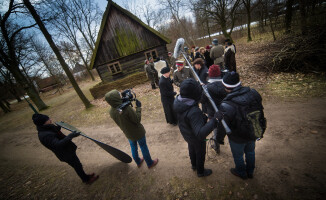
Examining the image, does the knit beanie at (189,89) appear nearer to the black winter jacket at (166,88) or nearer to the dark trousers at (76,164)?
the black winter jacket at (166,88)

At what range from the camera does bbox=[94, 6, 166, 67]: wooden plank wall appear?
42.7ft

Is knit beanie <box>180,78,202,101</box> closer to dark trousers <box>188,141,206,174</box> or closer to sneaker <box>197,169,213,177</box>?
dark trousers <box>188,141,206,174</box>

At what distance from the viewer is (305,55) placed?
18.8ft

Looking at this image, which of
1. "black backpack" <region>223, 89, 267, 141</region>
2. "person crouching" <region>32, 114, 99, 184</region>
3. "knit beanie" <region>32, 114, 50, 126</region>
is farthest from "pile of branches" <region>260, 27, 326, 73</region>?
"knit beanie" <region>32, 114, 50, 126</region>

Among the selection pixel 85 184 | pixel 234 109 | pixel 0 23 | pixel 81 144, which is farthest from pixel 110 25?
pixel 234 109

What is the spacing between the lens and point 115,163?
4074mm

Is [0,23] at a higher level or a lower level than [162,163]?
higher

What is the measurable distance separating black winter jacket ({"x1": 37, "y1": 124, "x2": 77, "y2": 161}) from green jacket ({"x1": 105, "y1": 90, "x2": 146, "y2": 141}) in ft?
3.72

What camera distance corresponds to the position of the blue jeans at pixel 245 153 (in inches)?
90.7

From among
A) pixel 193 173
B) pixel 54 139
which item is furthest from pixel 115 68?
pixel 193 173

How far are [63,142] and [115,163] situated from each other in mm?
1768

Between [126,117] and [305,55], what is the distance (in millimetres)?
7886

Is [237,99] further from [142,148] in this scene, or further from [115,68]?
[115,68]

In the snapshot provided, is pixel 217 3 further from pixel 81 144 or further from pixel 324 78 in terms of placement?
pixel 81 144
